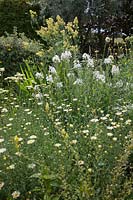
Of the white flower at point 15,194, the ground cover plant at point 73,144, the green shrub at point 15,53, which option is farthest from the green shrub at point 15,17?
the white flower at point 15,194

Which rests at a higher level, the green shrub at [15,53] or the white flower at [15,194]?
the white flower at [15,194]

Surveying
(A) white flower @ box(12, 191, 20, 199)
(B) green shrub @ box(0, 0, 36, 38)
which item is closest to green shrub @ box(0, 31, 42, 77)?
(B) green shrub @ box(0, 0, 36, 38)

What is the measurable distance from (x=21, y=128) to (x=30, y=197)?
940 mm

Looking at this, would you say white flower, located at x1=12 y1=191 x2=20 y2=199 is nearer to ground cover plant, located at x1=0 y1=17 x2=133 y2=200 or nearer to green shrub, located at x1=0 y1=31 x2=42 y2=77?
ground cover plant, located at x1=0 y1=17 x2=133 y2=200

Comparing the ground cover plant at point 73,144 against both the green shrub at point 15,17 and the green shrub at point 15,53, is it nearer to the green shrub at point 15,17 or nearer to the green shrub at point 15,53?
the green shrub at point 15,53

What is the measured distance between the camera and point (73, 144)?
3.63 metres

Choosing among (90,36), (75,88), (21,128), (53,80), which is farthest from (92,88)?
(90,36)

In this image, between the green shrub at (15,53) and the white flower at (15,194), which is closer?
the white flower at (15,194)

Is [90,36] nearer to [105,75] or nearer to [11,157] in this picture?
[105,75]

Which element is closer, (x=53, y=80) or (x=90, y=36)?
(x=53, y=80)

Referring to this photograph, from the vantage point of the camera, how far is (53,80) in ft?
17.5

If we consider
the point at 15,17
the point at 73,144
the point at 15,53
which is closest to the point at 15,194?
the point at 73,144

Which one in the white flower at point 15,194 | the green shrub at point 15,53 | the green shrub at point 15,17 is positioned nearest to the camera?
the white flower at point 15,194

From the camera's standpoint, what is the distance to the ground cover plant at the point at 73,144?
3119 mm
